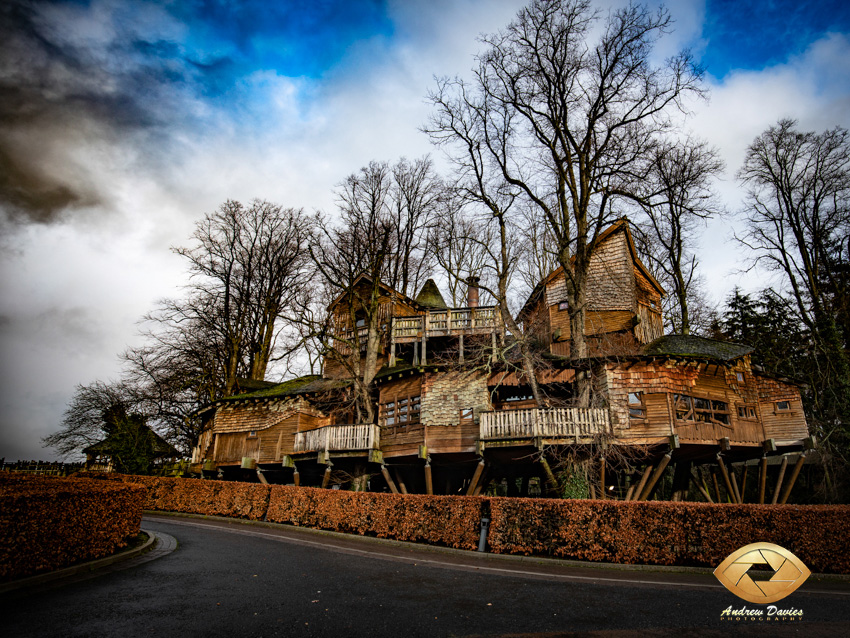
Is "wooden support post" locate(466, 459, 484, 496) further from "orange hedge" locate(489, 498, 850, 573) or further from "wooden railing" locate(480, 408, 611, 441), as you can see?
"orange hedge" locate(489, 498, 850, 573)

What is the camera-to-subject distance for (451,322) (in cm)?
2517

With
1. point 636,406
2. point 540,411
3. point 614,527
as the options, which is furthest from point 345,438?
point 614,527

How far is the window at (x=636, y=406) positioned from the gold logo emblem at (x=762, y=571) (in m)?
7.53

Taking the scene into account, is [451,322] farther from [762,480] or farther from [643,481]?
[762,480]

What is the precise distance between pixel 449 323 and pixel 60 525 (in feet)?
58.3

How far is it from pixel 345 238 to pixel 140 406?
17.4 metres

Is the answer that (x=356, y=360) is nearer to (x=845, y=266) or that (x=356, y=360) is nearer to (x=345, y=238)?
(x=345, y=238)

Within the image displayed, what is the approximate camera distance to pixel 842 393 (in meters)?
20.8

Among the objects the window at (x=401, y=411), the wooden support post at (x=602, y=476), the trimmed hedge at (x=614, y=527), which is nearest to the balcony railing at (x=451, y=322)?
the window at (x=401, y=411)

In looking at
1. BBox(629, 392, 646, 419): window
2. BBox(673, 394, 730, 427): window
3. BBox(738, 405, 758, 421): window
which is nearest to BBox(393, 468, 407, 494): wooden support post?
BBox(629, 392, 646, 419): window

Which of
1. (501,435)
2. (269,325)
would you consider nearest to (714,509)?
(501,435)

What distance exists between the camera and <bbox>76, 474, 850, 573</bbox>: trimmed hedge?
12344mm

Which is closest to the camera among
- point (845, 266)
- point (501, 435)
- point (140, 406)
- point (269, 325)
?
point (501, 435)

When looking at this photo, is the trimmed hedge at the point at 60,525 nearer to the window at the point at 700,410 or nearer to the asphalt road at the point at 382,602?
the asphalt road at the point at 382,602
